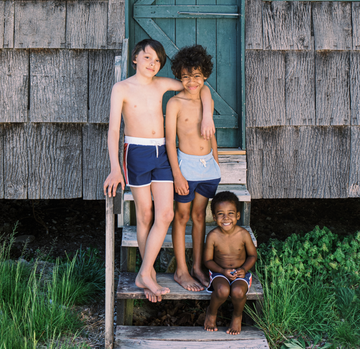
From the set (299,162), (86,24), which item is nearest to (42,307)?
(86,24)

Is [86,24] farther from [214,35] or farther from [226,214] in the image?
[226,214]

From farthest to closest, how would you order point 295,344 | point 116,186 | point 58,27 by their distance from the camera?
point 58,27
point 295,344
point 116,186

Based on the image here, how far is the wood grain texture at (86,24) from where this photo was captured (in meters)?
3.56

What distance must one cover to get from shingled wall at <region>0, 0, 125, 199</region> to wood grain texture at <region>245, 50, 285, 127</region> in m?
1.28

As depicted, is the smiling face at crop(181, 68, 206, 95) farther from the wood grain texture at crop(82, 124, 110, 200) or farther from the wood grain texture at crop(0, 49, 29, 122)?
the wood grain texture at crop(0, 49, 29, 122)

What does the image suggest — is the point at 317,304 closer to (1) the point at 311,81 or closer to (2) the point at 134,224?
(2) the point at 134,224

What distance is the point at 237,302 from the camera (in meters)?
2.51

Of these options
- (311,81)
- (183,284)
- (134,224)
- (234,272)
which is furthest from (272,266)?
(311,81)

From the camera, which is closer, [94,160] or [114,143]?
[114,143]

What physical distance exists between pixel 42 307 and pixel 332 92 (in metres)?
3.15

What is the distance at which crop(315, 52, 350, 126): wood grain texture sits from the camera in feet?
12.3

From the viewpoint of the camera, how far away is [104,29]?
11.7ft

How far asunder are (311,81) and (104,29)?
6.62 ft

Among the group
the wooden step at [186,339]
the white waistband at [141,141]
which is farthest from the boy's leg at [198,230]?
the white waistband at [141,141]
